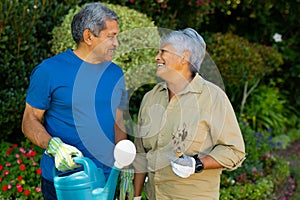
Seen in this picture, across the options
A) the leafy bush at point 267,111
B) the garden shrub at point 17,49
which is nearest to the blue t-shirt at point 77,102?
the garden shrub at point 17,49

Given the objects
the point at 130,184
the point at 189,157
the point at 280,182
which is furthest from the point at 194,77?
the point at 280,182

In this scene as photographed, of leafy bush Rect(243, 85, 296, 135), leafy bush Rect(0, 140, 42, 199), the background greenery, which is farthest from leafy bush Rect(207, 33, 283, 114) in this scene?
leafy bush Rect(0, 140, 42, 199)

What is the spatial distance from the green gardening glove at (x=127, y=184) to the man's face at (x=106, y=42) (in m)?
0.57

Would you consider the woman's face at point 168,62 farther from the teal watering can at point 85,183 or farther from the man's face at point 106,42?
the teal watering can at point 85,183

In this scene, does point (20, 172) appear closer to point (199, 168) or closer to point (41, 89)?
point (41, 89)

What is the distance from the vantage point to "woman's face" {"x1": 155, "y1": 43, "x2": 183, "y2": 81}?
7.83 ft

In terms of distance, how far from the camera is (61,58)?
251 cm

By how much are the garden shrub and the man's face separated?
5.94ft

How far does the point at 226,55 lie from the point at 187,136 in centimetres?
362

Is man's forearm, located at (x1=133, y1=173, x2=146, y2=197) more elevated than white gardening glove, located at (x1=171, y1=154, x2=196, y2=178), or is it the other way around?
white gardening glove, located at (x1=171, y1=154, x2=196, y2=178)

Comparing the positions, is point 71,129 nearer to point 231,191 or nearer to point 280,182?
point 231,191

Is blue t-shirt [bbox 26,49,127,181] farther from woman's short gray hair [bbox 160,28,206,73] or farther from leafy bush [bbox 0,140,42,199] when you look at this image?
leafy bush [bbox 0,140,42,199]

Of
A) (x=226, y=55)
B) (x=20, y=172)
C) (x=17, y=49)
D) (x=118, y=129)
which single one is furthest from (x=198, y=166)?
(x=226, y=55)

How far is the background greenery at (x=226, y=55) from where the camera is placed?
4.23m
